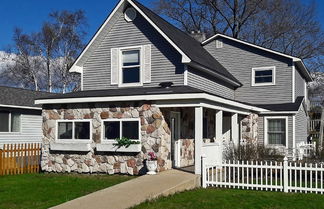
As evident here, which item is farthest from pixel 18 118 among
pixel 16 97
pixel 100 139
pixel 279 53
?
pixel 279 53

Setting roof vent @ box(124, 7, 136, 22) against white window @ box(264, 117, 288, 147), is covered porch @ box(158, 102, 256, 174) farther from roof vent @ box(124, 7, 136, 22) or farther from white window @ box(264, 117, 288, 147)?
roof vent @ box(124, 7, 136, 22)

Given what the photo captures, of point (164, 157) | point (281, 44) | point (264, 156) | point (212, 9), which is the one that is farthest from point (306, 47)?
point (164, 157)

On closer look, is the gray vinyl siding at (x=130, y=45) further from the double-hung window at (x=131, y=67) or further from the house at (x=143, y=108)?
the double-hung window at (x=131, y=67)

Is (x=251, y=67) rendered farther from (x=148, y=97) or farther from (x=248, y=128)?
(x=148, y=97)

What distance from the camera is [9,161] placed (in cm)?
1581

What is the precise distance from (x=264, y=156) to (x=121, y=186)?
260 inches

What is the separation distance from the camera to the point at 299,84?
24.6 meters

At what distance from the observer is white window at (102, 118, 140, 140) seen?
14359 mm

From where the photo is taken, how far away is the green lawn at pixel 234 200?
9.50m

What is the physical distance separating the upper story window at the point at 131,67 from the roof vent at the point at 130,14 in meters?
1.39

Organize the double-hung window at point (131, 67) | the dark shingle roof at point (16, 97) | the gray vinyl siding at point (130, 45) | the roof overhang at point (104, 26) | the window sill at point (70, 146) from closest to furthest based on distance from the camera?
the window sill at point (70, 146) < the roof overhang at point (104, 26) < the gray vinyl siding at point (130, 45) < the double-hung window at point (131, 67) < the dark shingle roof at point (16, 97)

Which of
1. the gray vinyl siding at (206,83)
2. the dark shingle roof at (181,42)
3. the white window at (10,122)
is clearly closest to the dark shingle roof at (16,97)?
the white window at (10,122)

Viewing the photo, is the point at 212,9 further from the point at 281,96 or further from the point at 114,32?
the point at 114,32

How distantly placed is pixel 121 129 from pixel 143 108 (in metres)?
1.19
